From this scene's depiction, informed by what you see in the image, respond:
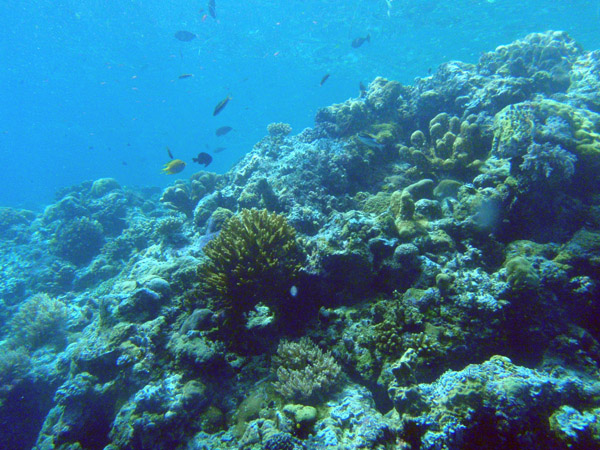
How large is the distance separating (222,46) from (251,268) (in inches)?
2128

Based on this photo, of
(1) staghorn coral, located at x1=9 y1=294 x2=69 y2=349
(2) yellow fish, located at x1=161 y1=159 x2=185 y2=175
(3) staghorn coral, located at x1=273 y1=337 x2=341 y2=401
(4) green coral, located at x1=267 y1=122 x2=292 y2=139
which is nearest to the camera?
(3) staghorn coral, located at x1=273 y1=337 x2=341 y2=401

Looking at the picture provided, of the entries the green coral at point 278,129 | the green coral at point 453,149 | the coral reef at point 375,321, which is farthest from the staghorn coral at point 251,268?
the green coral at point 278,129

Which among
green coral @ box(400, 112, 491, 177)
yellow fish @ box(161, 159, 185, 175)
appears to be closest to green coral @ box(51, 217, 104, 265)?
yellow fish @ box(161, 159, 185, 175)

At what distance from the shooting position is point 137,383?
4.70 metres

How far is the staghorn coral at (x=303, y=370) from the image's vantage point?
3.77 metres

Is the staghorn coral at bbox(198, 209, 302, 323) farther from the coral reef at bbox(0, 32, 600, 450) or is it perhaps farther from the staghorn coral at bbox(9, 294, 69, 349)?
the staghorn coral at bbox(9, 294, 69, 349)

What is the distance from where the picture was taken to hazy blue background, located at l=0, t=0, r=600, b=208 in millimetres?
34969

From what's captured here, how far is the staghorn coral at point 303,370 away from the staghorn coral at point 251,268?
2.80 ft

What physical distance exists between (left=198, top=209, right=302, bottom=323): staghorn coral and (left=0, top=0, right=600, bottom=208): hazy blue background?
22.4 m

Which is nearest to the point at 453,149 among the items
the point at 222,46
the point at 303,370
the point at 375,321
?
the point at 375,321

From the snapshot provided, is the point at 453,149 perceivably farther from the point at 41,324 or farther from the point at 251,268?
the point at 41,324

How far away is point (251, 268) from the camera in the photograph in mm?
4543

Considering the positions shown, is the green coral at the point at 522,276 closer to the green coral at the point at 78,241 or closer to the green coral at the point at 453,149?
the green coral at the point at 453,149

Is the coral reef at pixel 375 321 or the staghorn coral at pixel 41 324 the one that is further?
the staghorn coral at pixel 41 324
